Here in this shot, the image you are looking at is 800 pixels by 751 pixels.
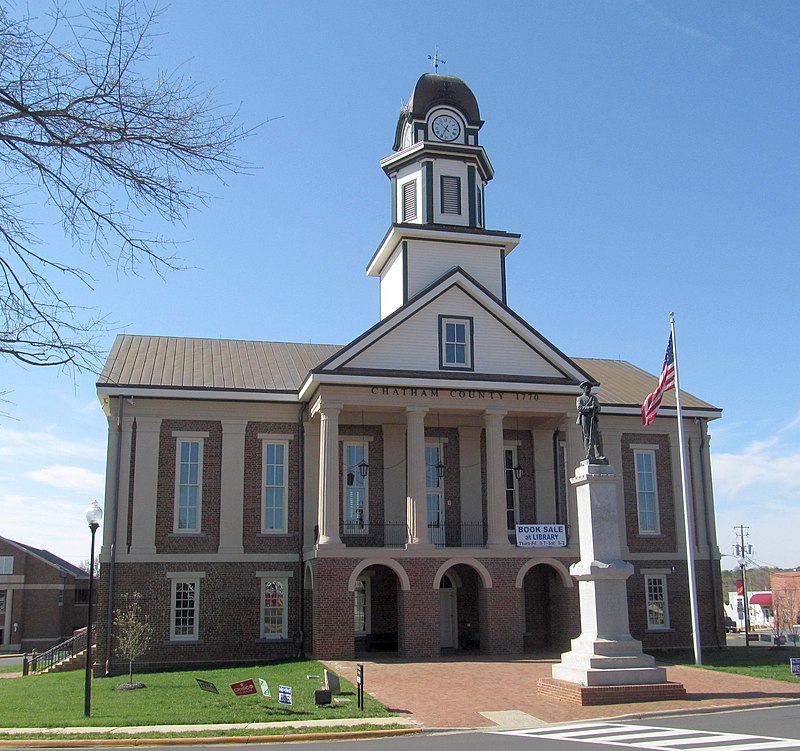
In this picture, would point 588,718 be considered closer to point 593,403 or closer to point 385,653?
point 593,403

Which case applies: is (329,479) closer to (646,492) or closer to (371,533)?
(371,533)

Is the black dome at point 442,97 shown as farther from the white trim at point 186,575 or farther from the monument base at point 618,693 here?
the monument base at point 618,693

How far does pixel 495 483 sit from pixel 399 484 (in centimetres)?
409

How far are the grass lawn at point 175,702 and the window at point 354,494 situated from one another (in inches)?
239

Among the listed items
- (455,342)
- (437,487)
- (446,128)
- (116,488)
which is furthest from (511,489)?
(446,128)

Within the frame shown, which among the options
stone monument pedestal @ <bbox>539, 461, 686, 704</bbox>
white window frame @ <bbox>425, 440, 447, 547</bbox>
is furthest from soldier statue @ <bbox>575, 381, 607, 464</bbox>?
white window frame @ <bbox>425, 440, 447, 547</bbox>

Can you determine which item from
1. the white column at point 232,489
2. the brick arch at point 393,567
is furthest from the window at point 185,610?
the brick arch at point 393,567

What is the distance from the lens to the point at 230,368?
33.5 metres

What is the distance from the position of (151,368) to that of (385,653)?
43.4 ft

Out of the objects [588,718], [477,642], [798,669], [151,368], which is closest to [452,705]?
[588,718]

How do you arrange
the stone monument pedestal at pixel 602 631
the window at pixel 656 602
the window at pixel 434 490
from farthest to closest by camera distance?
the window at pixel 656 602 → the window at pixel 434 490 → the stone monument pedestal at pixel 602 631

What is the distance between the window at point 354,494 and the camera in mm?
31594

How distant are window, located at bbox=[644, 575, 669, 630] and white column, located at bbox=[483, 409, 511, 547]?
8210 mm

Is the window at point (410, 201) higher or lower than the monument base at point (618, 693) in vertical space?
higher
